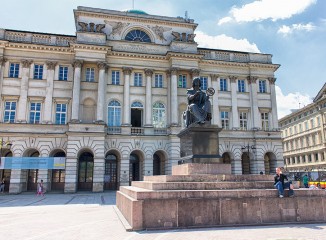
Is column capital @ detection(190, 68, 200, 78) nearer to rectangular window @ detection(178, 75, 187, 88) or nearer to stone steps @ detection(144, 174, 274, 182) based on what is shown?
rectangular window @ detection(178, 75, 187, 88)

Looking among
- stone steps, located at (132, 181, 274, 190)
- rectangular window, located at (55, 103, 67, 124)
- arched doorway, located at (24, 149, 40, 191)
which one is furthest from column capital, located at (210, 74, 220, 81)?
stone steps, located at (132, 181, 274, 190)

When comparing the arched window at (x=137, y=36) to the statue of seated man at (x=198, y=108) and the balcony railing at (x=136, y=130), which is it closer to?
the balcony railing at (x=136, y=130)

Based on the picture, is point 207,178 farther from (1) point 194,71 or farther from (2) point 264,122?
(2) point 264,122

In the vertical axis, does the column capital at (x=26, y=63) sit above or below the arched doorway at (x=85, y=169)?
above

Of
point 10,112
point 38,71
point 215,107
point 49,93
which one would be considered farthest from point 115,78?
point 215,107

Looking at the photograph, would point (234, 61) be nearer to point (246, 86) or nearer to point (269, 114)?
point (246, 86)

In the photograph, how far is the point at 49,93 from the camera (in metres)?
31.3

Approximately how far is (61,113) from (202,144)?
944 inches

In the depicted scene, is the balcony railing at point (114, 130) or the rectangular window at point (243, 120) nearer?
the balcony railing at point (114, 130)

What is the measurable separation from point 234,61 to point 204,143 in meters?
28.2

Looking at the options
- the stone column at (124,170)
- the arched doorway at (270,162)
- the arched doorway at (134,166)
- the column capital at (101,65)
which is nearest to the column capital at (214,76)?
the arched doorway at (270,162)

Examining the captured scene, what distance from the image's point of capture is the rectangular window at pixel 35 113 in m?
30.7

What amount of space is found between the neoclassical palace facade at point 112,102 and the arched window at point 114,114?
12 cm

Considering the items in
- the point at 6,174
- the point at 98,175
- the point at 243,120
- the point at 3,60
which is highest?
the point at 3,60
